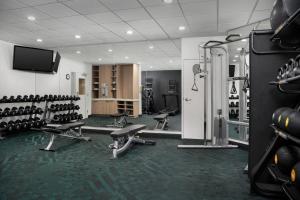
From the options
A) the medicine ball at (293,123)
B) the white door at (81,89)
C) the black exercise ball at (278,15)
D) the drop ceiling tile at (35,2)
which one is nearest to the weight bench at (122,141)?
the drop ceiling tile at (35,2)

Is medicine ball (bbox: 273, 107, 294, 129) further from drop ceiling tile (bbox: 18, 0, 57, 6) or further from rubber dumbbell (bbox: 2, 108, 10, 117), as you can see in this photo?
rubber dumbbell (bbox: 2, 108, 10, 117)

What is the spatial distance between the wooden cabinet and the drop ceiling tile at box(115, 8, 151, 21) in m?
5.84

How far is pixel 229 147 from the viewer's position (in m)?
4.37

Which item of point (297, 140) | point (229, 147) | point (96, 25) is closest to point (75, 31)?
point (96, 25)

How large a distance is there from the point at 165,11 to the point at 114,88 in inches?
269

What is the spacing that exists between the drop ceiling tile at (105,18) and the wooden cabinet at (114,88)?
565cm

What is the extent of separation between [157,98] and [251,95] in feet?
32.2

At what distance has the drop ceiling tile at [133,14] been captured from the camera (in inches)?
143

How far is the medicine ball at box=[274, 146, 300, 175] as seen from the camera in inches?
73.3

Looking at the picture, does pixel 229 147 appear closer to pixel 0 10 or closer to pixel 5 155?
pixel 5 155

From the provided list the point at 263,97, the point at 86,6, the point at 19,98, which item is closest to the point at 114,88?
the point at 19,98

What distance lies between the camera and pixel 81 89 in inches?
363

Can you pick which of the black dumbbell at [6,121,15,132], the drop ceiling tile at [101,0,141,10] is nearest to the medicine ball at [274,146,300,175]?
the drop ceiling tile at [101,0,141,10]

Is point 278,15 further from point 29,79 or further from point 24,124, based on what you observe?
point 29,79
